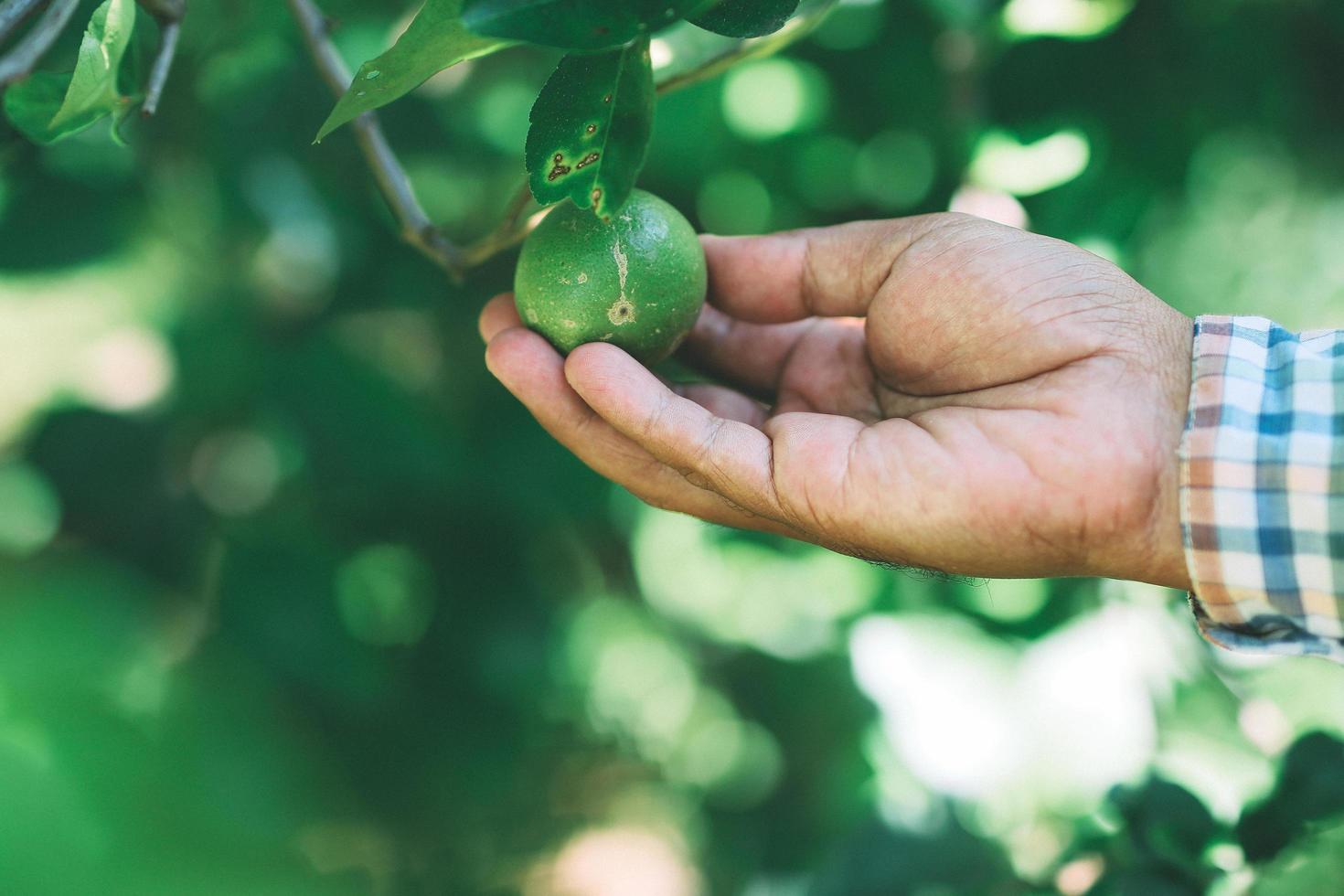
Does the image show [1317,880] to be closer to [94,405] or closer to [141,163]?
[94,405]

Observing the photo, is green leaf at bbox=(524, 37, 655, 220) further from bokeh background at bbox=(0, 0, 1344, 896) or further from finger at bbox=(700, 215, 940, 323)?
bokeh background at bbox=(0, 0, 1344, 896)

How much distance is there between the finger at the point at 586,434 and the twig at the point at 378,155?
15 cm

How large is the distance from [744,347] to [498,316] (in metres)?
0.47

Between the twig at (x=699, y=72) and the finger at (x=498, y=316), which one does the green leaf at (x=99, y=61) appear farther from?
the finger at (x=498, y=316)

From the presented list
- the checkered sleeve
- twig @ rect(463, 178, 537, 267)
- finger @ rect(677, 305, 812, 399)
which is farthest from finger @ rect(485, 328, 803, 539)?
the checkered sleeve

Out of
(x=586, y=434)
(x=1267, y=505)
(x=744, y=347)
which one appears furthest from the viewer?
(x=744, y=347)

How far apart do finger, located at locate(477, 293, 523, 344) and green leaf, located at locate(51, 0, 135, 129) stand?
0.57 m

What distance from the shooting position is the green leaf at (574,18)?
2.58 ft

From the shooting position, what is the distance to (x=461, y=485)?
5.96ft

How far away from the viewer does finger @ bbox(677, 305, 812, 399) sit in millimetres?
1676

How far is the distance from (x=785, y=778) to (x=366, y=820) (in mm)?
1012

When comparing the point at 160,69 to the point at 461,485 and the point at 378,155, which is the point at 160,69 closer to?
the point at 378,155

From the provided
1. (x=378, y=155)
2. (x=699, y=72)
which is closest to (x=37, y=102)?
(x=378, y=155)

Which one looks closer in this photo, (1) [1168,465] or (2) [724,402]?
(1) [1168,465]
